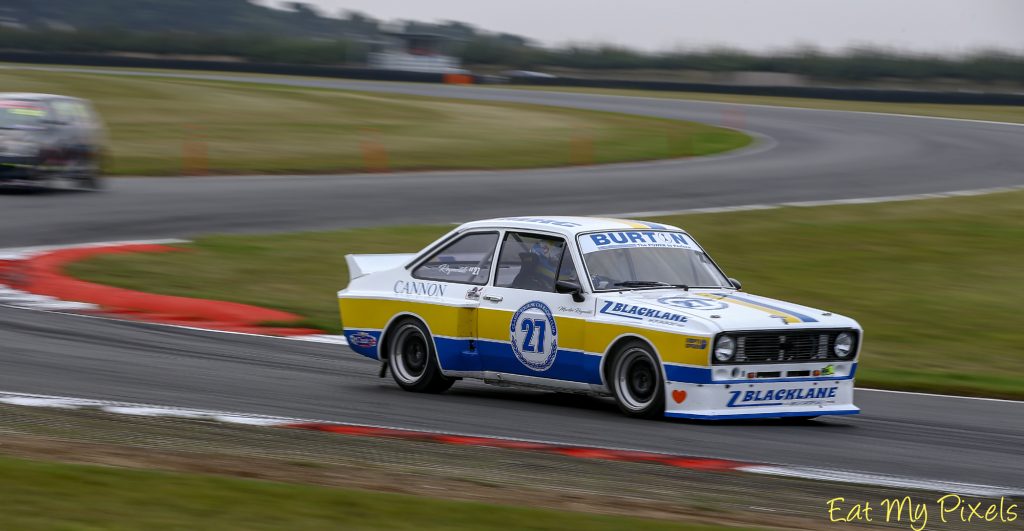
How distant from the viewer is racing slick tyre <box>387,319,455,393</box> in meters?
9.98

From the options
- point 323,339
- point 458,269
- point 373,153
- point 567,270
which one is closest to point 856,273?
point 323,339

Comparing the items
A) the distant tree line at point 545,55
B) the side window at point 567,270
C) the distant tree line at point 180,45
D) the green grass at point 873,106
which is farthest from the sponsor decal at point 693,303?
the distant tree line at point 180,45

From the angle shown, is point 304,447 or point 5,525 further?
point 304,447

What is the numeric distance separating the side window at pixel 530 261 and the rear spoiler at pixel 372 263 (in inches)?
45.7

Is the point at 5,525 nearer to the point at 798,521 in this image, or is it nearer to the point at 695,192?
the point at 798,521

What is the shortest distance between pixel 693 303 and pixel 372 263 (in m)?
3.04

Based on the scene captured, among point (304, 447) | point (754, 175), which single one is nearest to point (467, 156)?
point (754, 175)

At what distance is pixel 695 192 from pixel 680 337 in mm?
17910

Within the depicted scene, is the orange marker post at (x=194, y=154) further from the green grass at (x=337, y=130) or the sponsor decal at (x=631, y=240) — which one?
the sponsor decal at (x=631, y=240)

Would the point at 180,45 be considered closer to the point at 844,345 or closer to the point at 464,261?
the point at 464,261

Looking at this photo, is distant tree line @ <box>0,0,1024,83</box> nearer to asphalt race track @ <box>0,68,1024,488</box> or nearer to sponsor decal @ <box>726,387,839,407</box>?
asphalt race track @ <box>0,68,1024,488</box>

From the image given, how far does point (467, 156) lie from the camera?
33.9m

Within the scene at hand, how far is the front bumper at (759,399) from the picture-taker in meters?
8.38

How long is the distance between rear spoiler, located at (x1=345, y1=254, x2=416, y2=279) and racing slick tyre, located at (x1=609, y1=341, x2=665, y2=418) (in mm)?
2408
